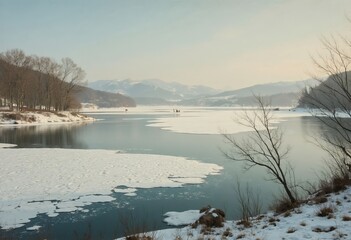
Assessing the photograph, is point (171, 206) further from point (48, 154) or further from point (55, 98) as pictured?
point (55, 98)

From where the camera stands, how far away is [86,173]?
16312mm

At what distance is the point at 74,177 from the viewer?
15375 mm

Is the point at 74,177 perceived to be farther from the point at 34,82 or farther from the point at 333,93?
the point at 34,82

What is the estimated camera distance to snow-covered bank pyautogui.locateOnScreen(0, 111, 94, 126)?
184 feet

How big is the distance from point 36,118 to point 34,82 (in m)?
14.6

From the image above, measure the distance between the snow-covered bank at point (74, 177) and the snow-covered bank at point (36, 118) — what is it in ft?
123

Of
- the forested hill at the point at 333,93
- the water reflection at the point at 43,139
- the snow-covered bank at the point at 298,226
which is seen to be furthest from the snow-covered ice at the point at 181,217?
the water reflection at the point at 43,139

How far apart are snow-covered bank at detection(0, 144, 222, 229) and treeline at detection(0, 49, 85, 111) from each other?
4773cm

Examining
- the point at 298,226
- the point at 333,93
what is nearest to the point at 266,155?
the point at 333,93

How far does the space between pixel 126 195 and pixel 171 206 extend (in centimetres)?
218

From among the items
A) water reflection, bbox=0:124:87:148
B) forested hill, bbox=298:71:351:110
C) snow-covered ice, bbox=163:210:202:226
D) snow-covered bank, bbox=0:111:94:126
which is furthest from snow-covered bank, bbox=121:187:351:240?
snow-covered bank, bbox=0:111:94:126

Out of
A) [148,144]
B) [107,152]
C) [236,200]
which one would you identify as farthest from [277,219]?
[148,144]

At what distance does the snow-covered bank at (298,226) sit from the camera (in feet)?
19.5

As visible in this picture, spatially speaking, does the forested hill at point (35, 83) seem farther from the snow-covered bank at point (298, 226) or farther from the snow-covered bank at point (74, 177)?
the snow-covered bank at point (298, 226)
